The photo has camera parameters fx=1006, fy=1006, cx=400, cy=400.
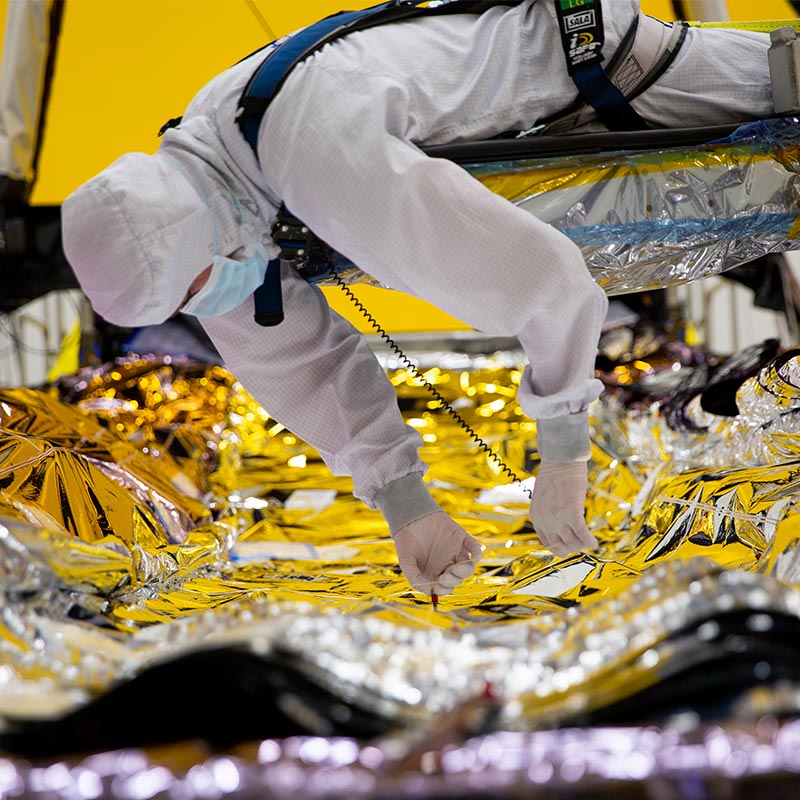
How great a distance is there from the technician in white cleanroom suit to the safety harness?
0.05 feet

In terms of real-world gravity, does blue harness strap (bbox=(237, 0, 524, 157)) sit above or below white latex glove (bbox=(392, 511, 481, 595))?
above

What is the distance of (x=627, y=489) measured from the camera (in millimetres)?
1678

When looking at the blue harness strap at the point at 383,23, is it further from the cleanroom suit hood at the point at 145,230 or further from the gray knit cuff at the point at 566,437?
the gray knit cuff at the point at 566,437

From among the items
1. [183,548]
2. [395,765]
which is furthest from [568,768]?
[183,548]

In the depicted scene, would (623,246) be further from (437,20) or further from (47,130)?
(47,130)

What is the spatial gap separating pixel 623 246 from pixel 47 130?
2.22 m

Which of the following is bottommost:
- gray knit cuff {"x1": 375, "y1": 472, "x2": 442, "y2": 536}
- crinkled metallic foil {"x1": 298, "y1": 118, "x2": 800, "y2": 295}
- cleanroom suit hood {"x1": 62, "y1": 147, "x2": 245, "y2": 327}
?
gray knit cuff {"x1": 375, "y1": 472, "x2": 442, "y2": 536}

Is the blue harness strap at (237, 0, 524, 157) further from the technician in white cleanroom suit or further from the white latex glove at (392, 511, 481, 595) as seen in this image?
the white latex glove at (392, 511, 481, 595)

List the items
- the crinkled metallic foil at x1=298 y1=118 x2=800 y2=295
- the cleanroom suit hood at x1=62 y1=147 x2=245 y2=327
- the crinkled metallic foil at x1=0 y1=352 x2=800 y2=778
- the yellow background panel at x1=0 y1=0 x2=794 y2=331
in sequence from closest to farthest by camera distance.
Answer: the crinkled metallic foil at x1=0 y1=352 x2=800 y2=778 → the cleanroom suit hood at x1=62 y1=147 x2=245 y2=327 → the crinkled metallic foil at x1=298 y1=118 x2=800 y2=295 → the yellow background panel at x1=0 y1=0 x2=794 y2=331

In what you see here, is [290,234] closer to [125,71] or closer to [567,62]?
[567,62]

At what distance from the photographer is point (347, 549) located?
155 cm

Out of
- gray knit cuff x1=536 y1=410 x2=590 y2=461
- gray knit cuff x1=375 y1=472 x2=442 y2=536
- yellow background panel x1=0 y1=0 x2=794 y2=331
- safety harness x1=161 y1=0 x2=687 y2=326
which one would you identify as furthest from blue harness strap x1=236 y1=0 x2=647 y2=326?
yellow background panel x1=0 y1=0 x2=794 y2=331

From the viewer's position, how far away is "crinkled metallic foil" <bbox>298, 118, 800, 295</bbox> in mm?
1266

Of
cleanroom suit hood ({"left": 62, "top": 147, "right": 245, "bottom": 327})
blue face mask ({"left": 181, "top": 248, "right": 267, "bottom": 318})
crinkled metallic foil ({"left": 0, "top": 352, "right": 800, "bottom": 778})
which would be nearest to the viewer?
crinkled metallic foil ({"left": 0, "top": 352, "right": 800, "bottom": 778})
